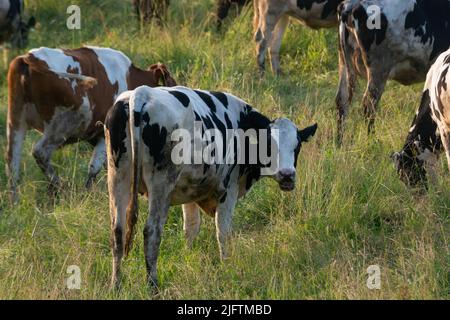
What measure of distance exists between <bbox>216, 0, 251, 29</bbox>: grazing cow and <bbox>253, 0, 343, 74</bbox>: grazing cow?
3.51 ft

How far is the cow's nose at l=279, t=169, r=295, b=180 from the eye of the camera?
8.31 m

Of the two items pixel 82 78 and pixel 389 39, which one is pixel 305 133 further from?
pixel 389 39

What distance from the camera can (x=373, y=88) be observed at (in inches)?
431

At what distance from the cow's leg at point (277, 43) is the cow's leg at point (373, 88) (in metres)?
2.84

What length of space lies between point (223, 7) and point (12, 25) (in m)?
2.79

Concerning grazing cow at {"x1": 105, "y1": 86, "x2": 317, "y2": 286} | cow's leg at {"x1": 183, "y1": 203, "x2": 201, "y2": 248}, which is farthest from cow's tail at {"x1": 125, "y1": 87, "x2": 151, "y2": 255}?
cow's leg at {"x1": 183, "y1": 203, "x2": 201, "y2": 248}

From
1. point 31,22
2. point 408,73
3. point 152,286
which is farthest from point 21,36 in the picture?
point 152,286

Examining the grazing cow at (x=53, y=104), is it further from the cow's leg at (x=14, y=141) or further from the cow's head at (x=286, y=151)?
the cow's head at (x=286, y=151)
